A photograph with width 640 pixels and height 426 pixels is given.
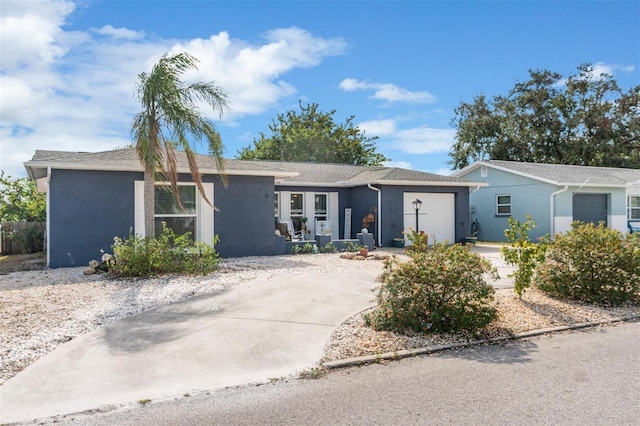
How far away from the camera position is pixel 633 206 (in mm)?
22562

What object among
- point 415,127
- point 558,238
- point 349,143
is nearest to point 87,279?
point 558,238

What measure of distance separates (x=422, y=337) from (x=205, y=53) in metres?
8.65

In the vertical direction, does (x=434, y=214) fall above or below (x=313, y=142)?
below

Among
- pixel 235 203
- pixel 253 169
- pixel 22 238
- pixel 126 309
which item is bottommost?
pixel 126 309

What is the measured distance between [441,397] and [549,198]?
60.6ft

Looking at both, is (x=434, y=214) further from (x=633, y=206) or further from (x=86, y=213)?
(x=86, y=213)

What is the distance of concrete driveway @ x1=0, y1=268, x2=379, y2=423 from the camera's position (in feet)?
13.7

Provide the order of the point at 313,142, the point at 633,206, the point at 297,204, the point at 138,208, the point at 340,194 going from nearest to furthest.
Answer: the point at 138,208 → the point at 297,204 → the point at 340,194 → the point at 633,206 → the point at 313,142

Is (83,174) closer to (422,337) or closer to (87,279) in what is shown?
(87,279)

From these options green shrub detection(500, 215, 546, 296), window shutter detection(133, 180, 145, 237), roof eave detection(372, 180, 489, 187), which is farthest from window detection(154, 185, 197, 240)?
green shrub detection(500, 215, 546, 296)

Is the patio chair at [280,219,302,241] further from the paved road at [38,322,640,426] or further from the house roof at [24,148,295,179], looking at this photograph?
the paved road at [38,322,640,426]

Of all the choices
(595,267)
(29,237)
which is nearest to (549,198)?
(595,267)

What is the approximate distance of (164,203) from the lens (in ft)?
40.7

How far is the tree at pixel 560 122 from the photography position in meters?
33.2
